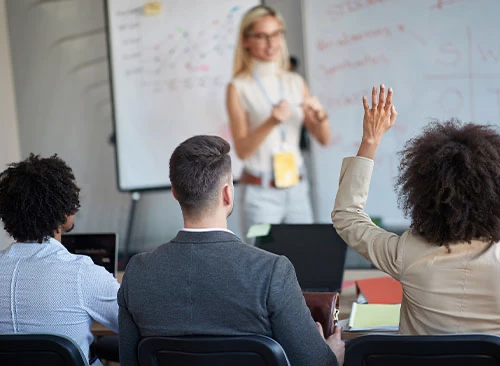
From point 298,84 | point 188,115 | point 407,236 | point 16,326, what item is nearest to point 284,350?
point 407,236

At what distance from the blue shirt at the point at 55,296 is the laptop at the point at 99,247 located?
510 mm

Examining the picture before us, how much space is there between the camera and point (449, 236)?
1504 millimetres

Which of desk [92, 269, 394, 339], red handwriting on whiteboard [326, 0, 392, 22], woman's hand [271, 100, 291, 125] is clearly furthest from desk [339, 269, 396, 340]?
red handwriting on whiteboard [326, 0, 392, 22]

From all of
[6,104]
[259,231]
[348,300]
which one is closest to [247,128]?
[259,231]

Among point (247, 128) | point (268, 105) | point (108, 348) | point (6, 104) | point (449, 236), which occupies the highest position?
point (6, 104)

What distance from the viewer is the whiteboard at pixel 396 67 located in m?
4.08

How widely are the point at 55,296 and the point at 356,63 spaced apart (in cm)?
302

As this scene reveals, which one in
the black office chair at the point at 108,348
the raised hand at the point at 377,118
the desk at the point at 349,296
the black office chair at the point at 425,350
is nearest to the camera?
the black office chair at the point at 425,350

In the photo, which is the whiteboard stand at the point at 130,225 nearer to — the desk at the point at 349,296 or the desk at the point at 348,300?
the desk at the point at 348,300

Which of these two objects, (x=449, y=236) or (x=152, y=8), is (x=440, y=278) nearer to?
(x=449, y=236)

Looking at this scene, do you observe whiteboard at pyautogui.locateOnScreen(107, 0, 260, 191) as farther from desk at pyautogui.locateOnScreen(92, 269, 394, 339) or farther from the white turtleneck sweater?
desk at pyautogui.locateOnScreen(92, 269, 394, 339)

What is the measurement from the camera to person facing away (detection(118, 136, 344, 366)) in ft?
4.52

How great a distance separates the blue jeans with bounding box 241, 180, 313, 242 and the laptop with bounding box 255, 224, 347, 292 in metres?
1.45

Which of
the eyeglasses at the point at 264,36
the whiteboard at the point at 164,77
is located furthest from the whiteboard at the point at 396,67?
the whiteboard at the point at 164,77
